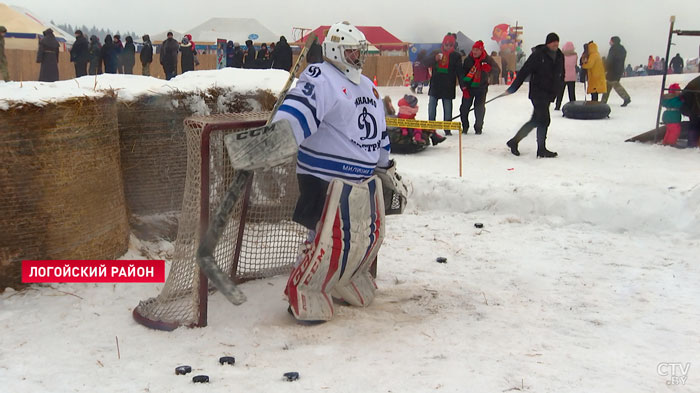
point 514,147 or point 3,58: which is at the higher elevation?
point 3,58

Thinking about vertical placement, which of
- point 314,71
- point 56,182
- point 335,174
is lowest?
point 56,182

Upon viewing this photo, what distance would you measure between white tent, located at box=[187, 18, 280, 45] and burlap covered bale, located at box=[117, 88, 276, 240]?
26.1 metres

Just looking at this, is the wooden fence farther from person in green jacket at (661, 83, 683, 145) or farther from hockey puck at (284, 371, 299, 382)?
hockey puck at (284, 371, 299, 382)

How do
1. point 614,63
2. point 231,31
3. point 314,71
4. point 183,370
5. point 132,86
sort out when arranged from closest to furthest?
point 183,370 < point 314,71 < point 132,86 < point 614,63 < point 231,31

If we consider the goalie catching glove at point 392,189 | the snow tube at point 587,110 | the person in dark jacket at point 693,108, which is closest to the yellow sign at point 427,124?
the goalie catching glove at point 392,189

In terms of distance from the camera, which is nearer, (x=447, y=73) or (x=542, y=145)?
(x=542, y=145)

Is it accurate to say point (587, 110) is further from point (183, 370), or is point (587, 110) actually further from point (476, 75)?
point (183, 370)

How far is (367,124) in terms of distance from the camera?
4273 mm

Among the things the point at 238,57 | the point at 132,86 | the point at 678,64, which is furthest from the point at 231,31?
the point at 132,86

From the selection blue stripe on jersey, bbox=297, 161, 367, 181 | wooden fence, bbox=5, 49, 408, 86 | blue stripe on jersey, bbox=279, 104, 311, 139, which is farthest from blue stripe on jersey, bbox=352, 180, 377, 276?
wooden fence, bbox=5, 49, 408, 86

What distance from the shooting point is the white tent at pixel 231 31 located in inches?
1224

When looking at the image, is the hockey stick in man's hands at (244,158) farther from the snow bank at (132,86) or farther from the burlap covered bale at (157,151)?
the burlap covered bale at (157,151)

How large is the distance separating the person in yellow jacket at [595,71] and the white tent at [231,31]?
19584 mm

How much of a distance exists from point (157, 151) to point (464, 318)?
303 centimetres
